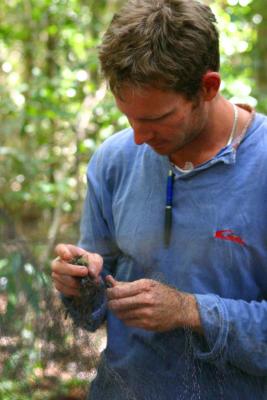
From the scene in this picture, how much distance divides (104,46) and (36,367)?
850mm

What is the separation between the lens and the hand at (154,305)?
1.58 metres

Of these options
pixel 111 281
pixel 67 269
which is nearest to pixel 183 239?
pixel 111 281

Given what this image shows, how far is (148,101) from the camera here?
1693 millimetres

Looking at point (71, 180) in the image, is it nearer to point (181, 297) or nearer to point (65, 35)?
point (65, 35)

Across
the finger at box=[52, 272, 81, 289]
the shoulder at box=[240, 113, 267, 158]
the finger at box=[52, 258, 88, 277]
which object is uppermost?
the shoulder at box=[240, 113, 267, 158]

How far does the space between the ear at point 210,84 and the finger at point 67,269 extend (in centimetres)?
59

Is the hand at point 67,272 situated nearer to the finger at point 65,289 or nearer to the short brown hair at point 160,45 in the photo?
the finger at point 65,289

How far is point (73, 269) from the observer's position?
5.24ft

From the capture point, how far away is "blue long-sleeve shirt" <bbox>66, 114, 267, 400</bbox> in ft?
5.44

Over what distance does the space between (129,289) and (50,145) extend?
5.33 meters

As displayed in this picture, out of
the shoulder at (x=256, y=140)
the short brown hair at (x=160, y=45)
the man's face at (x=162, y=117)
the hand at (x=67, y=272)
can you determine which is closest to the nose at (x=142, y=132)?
the man's face at (x=162, y=117)

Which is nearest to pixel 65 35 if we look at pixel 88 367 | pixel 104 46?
pixel 104 46

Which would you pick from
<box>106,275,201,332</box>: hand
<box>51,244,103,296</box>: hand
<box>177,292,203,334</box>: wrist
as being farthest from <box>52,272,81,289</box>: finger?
<box>177,292,203,334</box>: wrist

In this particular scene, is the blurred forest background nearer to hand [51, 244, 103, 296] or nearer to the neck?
hand [51, 244, 103, 296]
